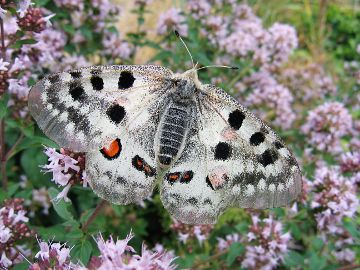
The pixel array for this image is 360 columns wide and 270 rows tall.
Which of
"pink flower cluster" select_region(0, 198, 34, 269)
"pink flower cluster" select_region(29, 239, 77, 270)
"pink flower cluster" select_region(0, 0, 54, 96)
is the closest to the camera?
"pink flower cluster" select_region(29, 239, 77, 270)

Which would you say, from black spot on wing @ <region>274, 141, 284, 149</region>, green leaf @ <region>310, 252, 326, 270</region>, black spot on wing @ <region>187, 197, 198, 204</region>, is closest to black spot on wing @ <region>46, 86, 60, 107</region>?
black spot on wing @ <region>187, 197, 198, 204</region>

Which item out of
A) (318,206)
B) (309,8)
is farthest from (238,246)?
Result: (309,8)

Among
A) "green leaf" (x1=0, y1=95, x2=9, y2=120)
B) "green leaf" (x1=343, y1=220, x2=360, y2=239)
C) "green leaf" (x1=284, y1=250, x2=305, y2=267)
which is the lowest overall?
"green leaf" (x1=284, y1=250, x2=305, y2=267)

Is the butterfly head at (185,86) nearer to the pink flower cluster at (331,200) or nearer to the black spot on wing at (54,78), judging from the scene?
the black spot on wing at (54,78)

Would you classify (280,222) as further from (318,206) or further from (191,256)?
(191,256)

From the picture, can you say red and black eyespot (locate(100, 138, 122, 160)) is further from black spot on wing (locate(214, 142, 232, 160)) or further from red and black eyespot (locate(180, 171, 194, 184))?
black spot on wing (locate(214, 142, 232, 160))

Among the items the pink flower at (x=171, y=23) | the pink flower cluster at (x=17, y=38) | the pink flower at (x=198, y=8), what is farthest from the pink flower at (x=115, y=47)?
the pink flower cluster at (x=17, y=38)

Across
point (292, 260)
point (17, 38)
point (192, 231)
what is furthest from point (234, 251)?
point (17, 38)

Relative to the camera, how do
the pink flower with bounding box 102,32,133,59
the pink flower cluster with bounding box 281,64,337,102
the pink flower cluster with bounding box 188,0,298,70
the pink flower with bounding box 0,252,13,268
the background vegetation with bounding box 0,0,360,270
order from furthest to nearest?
the pink flower cluster with bounding box 281,64,337,102, the pink flower cluster with bounding box 188,0,298,70, the pink flower with bounding box 102,32,133,59, the background vegetation with bounding box 0,0,360,270, the pink flower with bounding box 0,252,13,268
